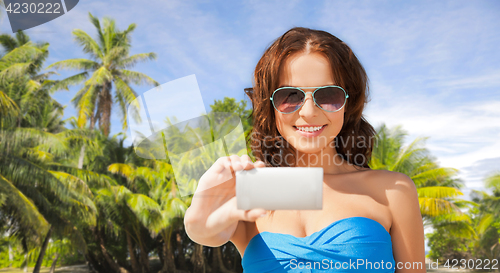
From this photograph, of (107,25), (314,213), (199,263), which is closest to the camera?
(314,213)

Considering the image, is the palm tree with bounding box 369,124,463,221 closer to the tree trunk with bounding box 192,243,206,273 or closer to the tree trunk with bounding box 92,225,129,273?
the tree trunk with bounding box 192,243,206,273

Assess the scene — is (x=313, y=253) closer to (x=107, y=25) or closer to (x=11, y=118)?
(x=11, y=118)

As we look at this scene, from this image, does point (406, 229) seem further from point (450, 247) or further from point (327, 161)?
point (450, 247)

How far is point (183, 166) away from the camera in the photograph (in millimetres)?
1257

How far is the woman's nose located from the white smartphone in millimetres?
555

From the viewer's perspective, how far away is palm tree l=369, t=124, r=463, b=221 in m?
16.9

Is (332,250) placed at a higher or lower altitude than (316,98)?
lower

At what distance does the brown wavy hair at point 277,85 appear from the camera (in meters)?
1.58

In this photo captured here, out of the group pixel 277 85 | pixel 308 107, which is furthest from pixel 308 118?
pixel 277 85

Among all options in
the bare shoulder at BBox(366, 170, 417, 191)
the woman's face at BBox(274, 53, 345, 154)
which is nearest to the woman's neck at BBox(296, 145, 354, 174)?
the bare shoulder at BBox(366, 170, 417, 191)

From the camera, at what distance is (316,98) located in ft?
4.74

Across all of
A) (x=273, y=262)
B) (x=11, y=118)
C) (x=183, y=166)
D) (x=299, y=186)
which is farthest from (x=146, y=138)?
(x=11, y=118)

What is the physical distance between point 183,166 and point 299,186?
51 cm

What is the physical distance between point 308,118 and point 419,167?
727 inches
